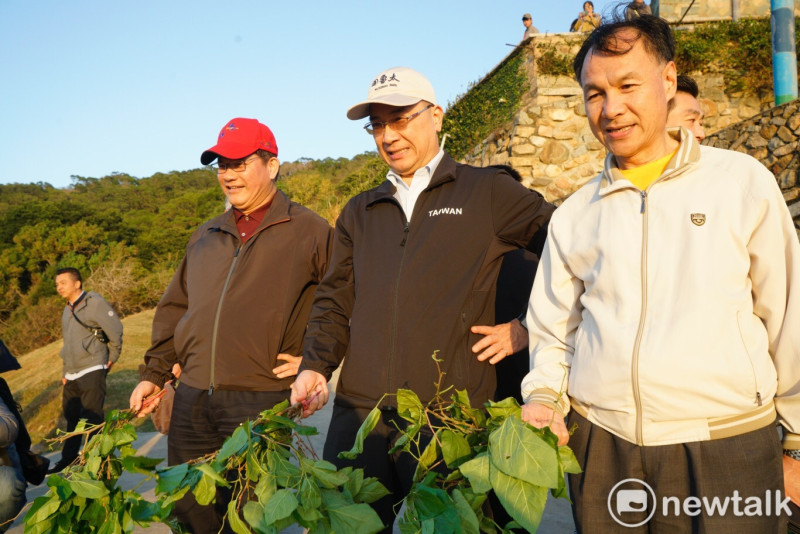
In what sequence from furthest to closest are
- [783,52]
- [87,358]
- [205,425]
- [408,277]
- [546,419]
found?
[783,52]
[87,358]
[205,425]
[408,277]
[546,419]

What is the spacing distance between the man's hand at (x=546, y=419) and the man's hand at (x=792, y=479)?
22.8 inches

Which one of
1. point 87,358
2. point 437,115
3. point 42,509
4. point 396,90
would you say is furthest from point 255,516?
point 87,358

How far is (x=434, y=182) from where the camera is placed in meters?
2.62

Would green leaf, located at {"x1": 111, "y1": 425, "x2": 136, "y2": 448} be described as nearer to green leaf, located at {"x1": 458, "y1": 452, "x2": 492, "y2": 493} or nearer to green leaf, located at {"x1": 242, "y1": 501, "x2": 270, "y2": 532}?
green leaf, located at {"x1": 242, "y1": 501, "x2": 270, "y2": 532}

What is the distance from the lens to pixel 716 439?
165cm

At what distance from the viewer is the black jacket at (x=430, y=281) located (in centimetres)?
239

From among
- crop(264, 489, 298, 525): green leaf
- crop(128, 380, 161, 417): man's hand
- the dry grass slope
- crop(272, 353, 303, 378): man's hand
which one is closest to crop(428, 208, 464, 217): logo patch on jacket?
crop(272, 353, 303, 378): man's hand

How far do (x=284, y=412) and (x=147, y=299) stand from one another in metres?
20.2

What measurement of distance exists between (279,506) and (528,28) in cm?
1338

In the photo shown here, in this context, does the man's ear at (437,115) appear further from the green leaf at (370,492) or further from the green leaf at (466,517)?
the green leaf at (466,517)

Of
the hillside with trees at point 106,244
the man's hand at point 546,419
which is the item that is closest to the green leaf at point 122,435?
the man's hand at point 546,419

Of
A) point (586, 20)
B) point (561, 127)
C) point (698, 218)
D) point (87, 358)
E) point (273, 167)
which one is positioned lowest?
point (87, 358)

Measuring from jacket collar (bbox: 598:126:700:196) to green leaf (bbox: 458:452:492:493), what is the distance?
883mm

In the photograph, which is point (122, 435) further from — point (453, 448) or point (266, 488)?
point (453, 448)
